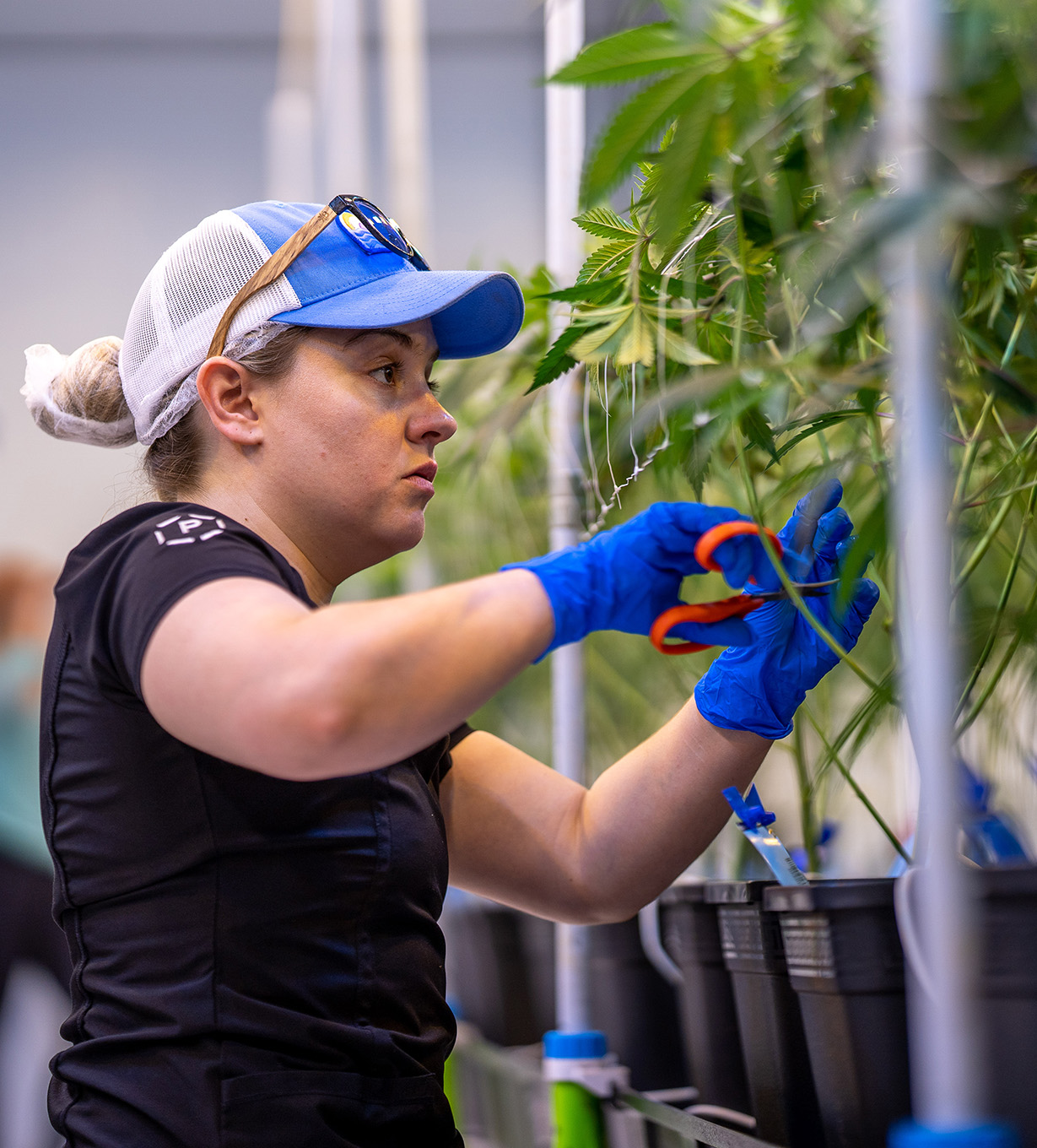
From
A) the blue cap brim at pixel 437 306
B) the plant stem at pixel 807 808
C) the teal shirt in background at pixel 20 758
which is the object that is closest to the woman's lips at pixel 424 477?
the blue cap brim at pixel 437 306

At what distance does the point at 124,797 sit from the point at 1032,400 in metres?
0.62

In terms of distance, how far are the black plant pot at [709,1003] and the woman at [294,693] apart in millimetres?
73

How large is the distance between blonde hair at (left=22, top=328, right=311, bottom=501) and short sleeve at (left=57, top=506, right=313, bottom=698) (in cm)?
17

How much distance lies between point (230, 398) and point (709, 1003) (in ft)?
2.17

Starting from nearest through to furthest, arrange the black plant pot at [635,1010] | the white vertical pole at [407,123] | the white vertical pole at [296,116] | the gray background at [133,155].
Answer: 1. the black plant pot at [635,1010]
2. the white vertical pole at [407,123]
3. the white vertical pole at [296,116]
4. the gray background at [133,155]

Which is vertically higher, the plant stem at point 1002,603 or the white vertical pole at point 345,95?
the white vertical pole at point 345,95

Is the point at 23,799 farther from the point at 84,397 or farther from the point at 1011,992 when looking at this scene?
the point at 1011,992

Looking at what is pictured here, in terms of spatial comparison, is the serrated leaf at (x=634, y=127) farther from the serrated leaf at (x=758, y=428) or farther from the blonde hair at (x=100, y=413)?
the blonde hair at (x=100, y=413)

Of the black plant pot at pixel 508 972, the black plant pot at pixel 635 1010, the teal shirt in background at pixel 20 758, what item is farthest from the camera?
the teal shirt in background at pixel 20 758

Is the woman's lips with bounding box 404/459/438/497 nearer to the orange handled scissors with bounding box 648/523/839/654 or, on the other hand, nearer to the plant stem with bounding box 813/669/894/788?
the orange handled scissors with bounding box 648/523/839/654

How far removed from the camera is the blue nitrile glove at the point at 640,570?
709 millimetres

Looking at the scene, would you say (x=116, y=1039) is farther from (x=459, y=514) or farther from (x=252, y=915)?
(x=459, y=514)

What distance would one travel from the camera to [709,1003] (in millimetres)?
1079

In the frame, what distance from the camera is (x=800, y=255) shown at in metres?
0.77
